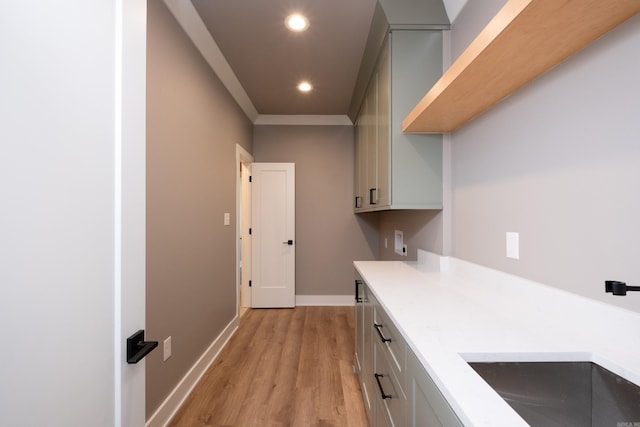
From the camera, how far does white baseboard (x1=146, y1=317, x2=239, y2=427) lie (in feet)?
5.16

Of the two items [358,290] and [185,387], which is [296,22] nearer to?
[358,290]

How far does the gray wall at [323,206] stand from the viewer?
3795 mm

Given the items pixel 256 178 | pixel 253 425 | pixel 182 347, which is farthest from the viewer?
pixel 256 178

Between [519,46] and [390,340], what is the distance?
115 cm

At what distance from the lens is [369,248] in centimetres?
378

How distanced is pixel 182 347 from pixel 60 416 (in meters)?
1.51

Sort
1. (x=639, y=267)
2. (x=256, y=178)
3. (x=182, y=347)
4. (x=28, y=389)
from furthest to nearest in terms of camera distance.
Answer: (x=256, y=178), (x=182, y=347), (x=639, y=267), (x=28, y=389)

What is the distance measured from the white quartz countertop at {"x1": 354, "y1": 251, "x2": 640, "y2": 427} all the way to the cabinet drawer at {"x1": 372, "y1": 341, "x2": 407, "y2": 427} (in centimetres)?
24

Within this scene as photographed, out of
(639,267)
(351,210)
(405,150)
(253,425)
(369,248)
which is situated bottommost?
(253,425)

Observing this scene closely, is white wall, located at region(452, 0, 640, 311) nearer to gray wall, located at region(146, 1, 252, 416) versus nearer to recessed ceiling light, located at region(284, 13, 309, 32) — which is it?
recessed ceiling light, located at region(284, 13, 309, 32)

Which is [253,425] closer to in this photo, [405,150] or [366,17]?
[405,150]

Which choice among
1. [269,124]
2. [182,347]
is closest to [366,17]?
[269,124]

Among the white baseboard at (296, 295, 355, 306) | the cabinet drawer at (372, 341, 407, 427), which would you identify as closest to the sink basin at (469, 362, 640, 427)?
the cabinet drawer at (372, 341, 407, 427)

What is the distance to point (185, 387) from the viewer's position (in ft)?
6.12
